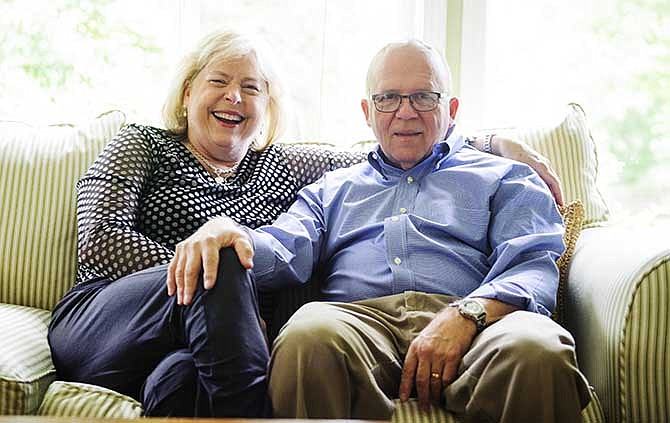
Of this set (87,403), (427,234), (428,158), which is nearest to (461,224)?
(427,234)

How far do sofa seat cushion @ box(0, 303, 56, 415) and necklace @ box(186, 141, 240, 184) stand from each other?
0.53 metres

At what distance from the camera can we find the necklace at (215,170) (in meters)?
2.10

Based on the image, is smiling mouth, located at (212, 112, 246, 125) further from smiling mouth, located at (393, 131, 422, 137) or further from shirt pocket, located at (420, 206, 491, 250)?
shirt pocket, located at (420, 206, 491, 250)

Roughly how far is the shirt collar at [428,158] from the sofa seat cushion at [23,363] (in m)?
0.84

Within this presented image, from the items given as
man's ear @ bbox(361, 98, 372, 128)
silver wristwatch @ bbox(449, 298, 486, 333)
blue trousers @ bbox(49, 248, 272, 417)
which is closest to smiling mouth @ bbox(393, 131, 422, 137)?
man's ear @ bbox(361, 98, 372, 128)

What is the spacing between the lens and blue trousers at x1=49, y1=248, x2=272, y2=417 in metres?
1.42

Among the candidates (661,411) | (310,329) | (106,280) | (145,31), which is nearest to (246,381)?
(310,329)

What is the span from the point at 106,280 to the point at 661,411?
1154 mm

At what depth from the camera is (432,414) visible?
1499 millimetres

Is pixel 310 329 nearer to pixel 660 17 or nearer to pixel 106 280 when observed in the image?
pixel 106 280

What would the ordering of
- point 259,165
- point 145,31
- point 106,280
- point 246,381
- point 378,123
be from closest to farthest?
point 246,381 → point 106,280 → point 378,123 → point 259,165 → point 145,31

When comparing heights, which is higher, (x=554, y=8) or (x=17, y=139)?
(x=554, y=8)

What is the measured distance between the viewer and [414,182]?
198cm

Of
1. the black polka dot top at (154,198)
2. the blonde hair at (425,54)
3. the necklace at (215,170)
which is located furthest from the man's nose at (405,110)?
the necklace at (215,170)
